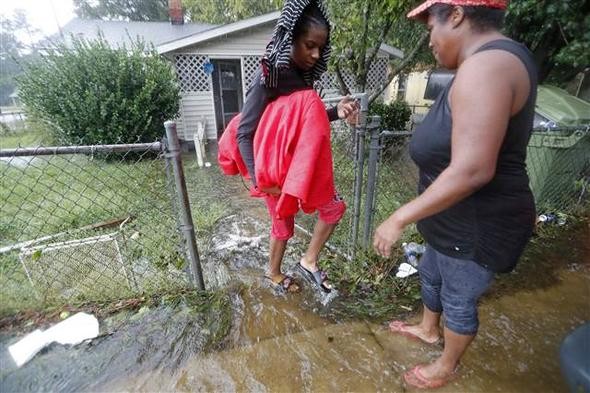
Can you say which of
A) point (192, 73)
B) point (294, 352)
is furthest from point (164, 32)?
point (294, 352)

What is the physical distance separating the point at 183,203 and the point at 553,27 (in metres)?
6.85

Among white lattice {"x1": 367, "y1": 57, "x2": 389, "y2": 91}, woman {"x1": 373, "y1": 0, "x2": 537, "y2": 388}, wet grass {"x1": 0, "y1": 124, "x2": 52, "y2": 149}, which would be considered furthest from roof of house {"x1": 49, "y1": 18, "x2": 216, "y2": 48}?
woman {"x1": 373, "y1": 0, "x2": 537, "y2": 388}

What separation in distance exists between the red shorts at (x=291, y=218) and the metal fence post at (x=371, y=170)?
1.13ft

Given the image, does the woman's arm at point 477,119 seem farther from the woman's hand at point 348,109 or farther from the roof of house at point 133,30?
the roof of house at point 133,30

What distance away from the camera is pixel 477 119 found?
3.10 feet

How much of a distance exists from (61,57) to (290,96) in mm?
7315

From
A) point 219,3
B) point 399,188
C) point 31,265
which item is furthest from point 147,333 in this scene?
point 219,3

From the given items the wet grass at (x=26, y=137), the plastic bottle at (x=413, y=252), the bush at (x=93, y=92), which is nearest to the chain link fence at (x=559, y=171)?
the plastic bottle at (x=413, y=252)

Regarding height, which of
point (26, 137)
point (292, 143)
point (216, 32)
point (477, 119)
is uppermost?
point (216, 32)

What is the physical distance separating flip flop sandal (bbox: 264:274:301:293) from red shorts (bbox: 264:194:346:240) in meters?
0.39

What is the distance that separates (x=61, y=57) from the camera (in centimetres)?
659

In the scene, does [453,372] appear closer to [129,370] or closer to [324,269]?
[324,269]

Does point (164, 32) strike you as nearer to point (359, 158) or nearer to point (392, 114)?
point (392, 114)

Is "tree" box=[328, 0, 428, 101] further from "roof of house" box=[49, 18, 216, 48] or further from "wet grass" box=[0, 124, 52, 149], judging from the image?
"roof of house" box=[49, 18, 216, 48]
